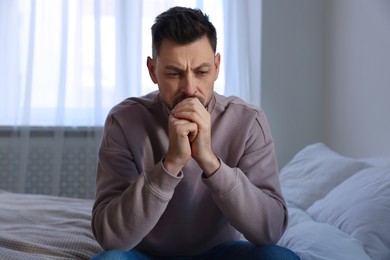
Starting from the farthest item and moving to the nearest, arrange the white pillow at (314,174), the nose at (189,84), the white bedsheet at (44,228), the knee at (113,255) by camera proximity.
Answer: the white pillow at (314,174), the white bedsheet at (44,228), the nose at (189,84), the knee at (113,255)

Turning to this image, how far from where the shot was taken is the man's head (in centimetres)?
121

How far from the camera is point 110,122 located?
4.41 ft

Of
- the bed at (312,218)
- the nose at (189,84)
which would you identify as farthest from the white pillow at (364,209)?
the nose at (189,84)

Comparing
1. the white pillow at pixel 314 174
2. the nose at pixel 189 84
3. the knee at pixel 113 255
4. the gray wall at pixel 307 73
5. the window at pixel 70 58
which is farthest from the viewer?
the window at pixel 70 58

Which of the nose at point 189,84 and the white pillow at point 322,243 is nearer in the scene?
the nose at point 189,84

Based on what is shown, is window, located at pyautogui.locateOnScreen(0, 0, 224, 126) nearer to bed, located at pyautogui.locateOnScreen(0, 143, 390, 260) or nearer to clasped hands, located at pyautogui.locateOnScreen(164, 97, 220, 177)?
bed, located at pyautogui.locateOnScreen(0, 143, 390, 260)

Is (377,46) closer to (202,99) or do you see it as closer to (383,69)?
(383,69)

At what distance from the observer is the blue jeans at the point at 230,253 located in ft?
3.68

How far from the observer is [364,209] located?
58.0 inches

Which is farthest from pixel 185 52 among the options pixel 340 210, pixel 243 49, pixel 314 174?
pixel 243 49

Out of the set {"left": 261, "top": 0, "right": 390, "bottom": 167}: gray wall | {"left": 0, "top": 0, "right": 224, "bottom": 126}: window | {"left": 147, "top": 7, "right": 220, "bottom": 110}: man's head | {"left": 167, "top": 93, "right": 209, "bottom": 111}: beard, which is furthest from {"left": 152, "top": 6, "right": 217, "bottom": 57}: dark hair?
{"left": 0, "top": 0, "right": 224, "bottom": 126}: window

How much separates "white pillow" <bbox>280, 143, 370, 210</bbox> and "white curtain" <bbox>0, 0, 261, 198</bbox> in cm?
98

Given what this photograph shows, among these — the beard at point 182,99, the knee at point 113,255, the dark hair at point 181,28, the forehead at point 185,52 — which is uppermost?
the dark hair at point 181,28

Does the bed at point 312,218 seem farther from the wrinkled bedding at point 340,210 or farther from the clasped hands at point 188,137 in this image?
the clasped hands at point 188,137
